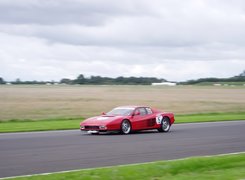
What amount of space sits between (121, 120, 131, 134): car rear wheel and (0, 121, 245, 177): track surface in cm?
115

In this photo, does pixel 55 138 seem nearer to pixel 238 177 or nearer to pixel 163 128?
pixel 163 128

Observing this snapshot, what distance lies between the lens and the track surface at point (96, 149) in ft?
43.2

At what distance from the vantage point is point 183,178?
10.9 m

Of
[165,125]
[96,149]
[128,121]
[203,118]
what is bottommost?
[203,118]

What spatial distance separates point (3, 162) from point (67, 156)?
6.24 feet

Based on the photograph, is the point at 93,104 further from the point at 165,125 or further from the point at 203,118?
the point at 165,125

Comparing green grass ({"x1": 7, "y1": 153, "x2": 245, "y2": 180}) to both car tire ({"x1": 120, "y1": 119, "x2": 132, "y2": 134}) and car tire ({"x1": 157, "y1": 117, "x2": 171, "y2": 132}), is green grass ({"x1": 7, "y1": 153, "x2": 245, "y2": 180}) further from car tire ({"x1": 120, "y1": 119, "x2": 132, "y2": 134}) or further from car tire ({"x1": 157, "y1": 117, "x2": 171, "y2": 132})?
car tire ({"x1": 157, "y1": 117, "x2": 171, "y2": 132})

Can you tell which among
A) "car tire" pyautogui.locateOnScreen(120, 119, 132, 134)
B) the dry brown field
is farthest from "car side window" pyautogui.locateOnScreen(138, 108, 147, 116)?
the dry brown field

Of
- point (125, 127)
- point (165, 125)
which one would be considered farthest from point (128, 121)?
point (165, 125)

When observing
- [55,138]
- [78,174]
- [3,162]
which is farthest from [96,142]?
[78,174]

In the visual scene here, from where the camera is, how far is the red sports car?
2234 cm

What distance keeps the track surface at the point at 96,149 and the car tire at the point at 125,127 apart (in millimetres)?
1129

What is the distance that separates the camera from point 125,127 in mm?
22969

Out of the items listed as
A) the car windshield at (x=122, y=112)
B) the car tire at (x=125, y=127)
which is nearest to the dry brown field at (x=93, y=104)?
the car windshield at (x=122, y=112)
